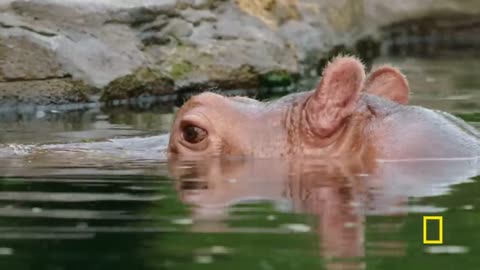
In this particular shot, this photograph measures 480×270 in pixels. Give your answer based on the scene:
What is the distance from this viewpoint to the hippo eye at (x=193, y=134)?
17.7 feet

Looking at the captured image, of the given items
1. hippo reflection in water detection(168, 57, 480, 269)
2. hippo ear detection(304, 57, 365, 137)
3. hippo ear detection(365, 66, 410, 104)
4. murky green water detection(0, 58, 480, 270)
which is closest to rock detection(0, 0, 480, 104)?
murky green water detection(0, 58, 480, 270)

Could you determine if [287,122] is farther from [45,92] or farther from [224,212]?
[45,92]

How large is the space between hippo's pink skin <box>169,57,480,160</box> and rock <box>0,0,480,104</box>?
11.9ft

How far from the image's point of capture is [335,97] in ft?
16.9

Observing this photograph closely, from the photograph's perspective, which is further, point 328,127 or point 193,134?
point 193,134

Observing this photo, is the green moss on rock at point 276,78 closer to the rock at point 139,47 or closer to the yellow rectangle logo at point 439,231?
the rock at point 139,47

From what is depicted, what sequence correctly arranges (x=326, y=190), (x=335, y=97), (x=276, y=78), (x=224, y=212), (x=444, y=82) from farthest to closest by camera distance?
(x=444, y=82), (x=276, y=78), (x=335, y=97), (x=326, y=190), (x=224, y=212)

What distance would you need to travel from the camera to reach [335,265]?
3.04m

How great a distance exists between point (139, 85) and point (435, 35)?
29.1 ft

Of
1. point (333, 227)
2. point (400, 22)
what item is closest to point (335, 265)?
point (333, 227)

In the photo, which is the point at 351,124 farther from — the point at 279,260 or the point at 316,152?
the point at 279,260

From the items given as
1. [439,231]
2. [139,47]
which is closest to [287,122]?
[439,231]

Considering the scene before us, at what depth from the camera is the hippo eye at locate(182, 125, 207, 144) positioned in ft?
17.7

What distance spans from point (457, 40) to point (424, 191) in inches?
530
